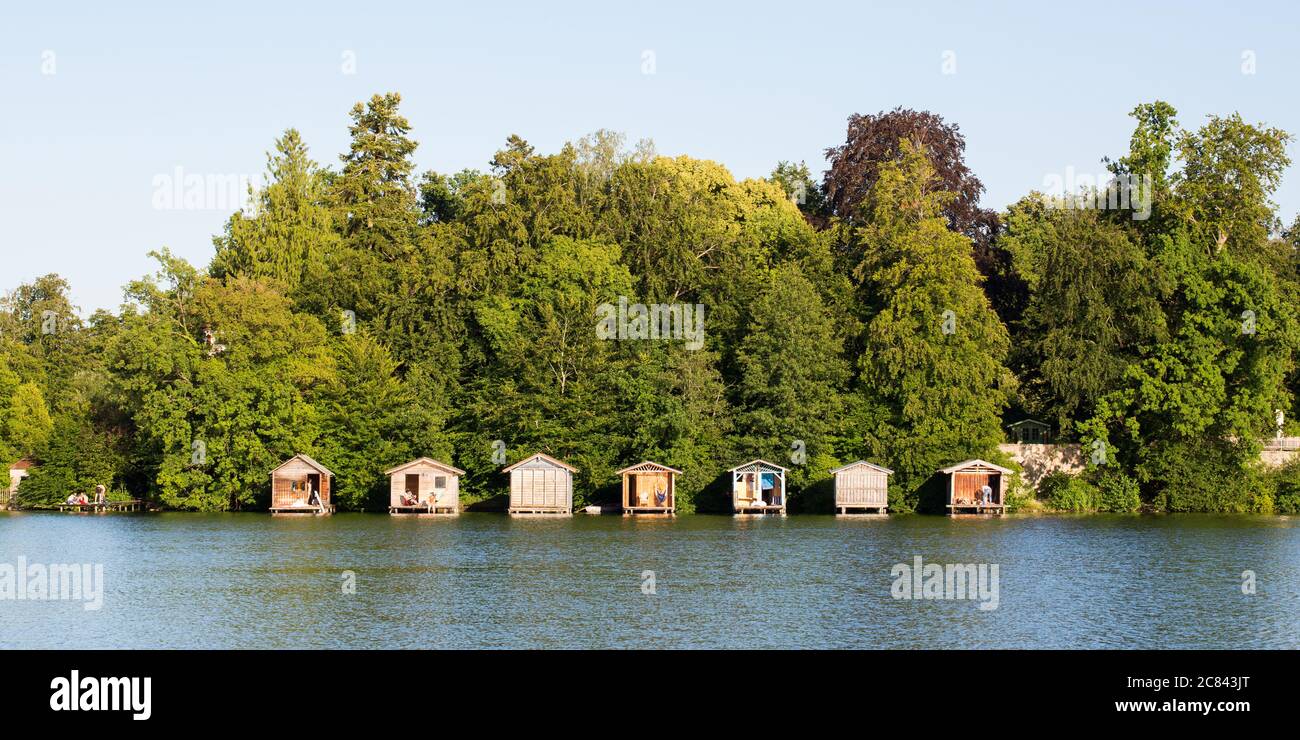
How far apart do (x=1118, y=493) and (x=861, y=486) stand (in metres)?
12.7

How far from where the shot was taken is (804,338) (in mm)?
71125

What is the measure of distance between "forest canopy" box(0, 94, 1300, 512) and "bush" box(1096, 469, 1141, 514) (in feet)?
0.50

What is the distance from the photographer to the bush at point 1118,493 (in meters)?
71.1

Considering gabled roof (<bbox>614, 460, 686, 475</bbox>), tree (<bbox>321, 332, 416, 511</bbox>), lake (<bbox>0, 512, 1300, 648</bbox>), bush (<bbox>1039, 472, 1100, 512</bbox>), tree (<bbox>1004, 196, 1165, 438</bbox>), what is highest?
tree (<bbox>1004, 196, 1165, 438</bbox>)

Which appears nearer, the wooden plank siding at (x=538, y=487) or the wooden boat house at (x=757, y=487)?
the wooden boat house at (x=757, y=487)

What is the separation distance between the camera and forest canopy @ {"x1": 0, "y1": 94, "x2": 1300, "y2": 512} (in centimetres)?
7019

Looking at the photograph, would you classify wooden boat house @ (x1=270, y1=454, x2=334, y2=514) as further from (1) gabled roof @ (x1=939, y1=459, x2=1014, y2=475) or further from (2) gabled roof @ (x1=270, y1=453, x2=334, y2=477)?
(1) gabled roof @ (x1=939, y1=459, x2=1014, y2=475)

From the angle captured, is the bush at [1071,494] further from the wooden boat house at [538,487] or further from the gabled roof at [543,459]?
the gabled roof at [543,459]

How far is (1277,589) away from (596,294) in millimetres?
41847

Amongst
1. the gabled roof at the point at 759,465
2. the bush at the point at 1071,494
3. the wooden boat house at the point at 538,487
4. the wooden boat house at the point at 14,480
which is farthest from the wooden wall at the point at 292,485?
the bush at the point at 1071,494

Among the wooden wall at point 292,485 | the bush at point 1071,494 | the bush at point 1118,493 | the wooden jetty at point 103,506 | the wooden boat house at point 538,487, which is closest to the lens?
the wooden boat house at point 538,487

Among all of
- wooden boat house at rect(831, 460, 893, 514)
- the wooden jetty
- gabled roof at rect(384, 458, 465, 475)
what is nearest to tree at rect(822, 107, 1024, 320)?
wooden boat house at rect(831, 460, 893, 514)

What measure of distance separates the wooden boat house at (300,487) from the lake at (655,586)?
7229 millimetres
